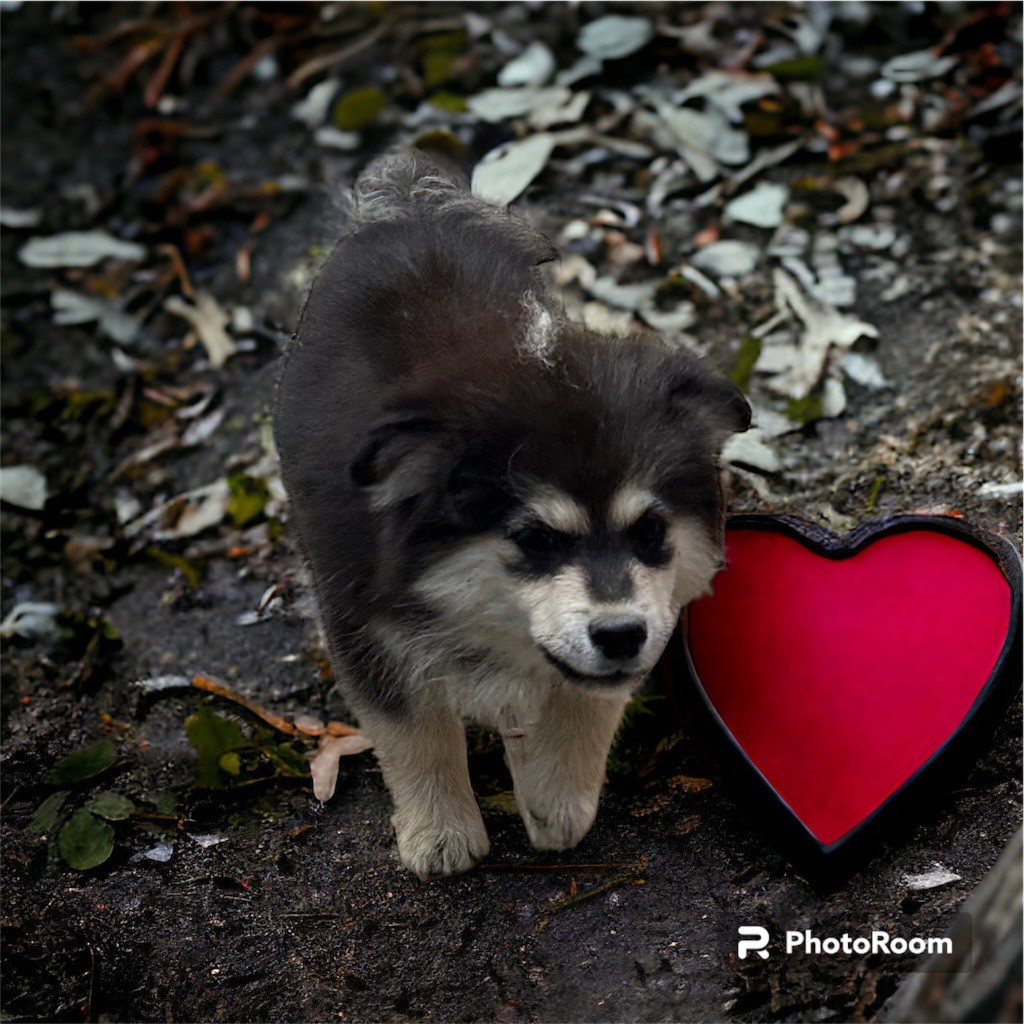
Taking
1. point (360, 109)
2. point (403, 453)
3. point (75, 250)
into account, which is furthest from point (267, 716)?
point (360, 109)

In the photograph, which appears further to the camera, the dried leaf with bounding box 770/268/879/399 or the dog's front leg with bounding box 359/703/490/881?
the dried leaf with bounding box 770/268/879/399

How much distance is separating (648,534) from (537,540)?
0.29 m

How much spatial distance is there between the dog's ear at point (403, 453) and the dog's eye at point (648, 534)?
0.51 m

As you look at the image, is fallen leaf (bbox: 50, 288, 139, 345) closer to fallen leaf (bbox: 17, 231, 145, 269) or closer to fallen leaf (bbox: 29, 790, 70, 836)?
fallen leaf (bbox: 17, 231, 145, 269)

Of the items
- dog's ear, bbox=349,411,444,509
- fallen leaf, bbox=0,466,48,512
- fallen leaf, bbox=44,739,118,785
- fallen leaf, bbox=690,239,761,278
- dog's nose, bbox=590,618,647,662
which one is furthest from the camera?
fallen leaf, bbox=690,239,761,278

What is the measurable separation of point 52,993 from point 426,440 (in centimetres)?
177

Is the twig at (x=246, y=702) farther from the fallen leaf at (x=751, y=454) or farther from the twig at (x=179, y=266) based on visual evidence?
the twig at (x=179, y=266)

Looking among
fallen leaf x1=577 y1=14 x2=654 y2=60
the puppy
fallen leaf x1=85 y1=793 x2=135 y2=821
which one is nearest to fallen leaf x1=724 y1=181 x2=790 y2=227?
fallen leaf x1=577 y1=14 x2=654 y2=60

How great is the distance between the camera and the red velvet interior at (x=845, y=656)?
3.62 m

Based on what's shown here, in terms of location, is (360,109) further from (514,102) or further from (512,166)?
(512,166)

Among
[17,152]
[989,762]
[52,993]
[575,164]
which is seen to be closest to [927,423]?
[989,762]

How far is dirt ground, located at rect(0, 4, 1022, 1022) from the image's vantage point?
139 inches

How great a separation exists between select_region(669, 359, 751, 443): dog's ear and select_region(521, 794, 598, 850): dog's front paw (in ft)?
3.70

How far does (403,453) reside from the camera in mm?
3297
